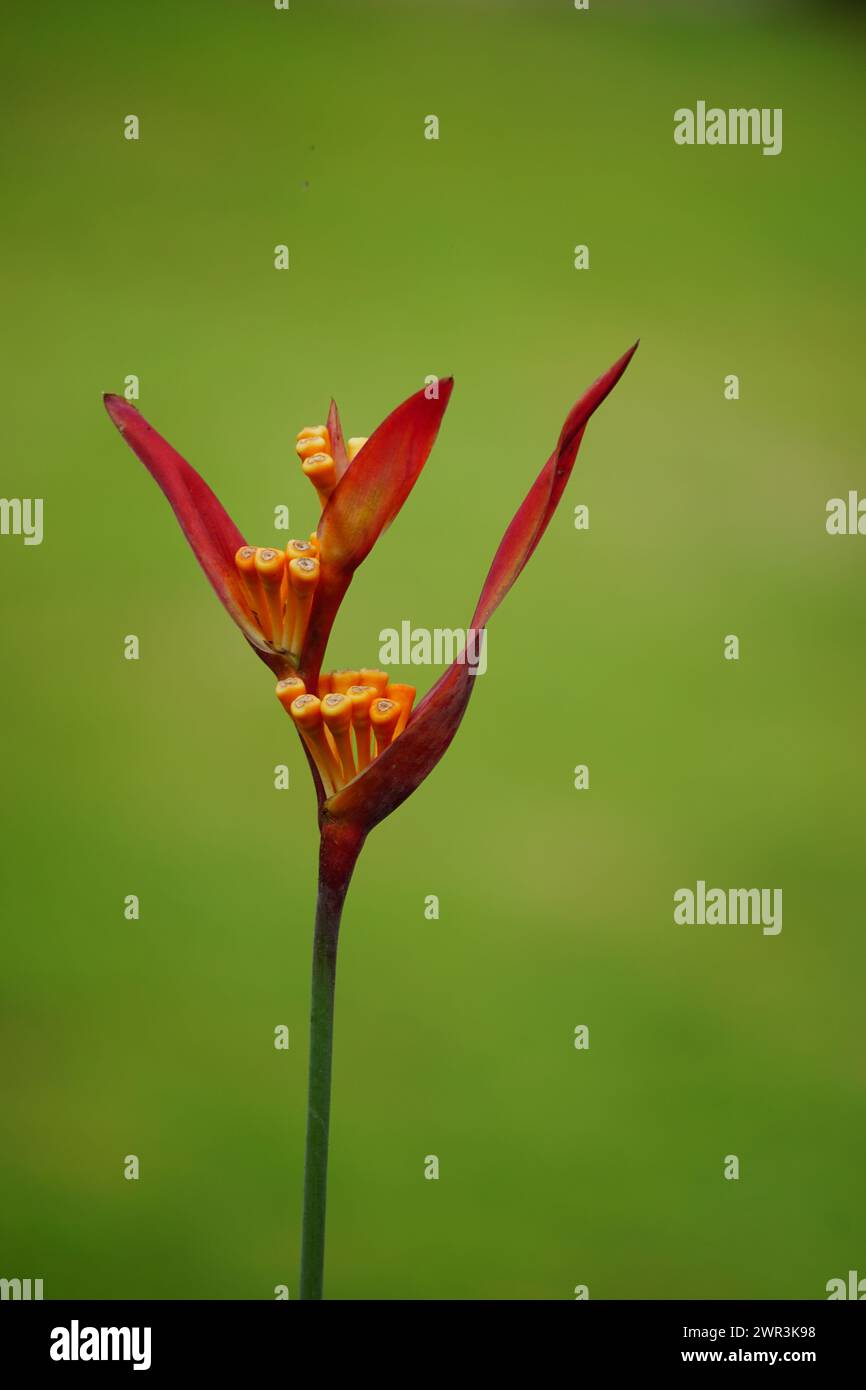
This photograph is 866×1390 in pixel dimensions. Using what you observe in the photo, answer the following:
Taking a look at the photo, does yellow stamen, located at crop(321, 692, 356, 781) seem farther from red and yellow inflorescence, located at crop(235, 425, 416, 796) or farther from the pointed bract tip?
the pointed bract tip

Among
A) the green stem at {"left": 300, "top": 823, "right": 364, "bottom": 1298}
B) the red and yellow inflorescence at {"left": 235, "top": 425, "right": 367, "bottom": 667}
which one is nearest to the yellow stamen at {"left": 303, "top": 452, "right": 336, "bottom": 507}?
the red and yellow inflorescence at {"left": 235, "top": 425, "right": 367, "bottom": 667}

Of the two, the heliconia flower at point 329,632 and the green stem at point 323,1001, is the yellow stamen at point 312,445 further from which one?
the green stem at point 323,1001

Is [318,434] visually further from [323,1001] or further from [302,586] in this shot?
[323,1001]

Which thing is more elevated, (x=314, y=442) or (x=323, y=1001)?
(x=314, y=442)

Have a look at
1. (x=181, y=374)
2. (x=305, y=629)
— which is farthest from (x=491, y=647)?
(x=305, y=629)

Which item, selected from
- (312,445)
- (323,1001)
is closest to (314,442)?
(312,445)

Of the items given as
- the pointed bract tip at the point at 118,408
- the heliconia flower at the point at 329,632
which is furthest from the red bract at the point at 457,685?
the pointed bract tip at the point at 118,408
